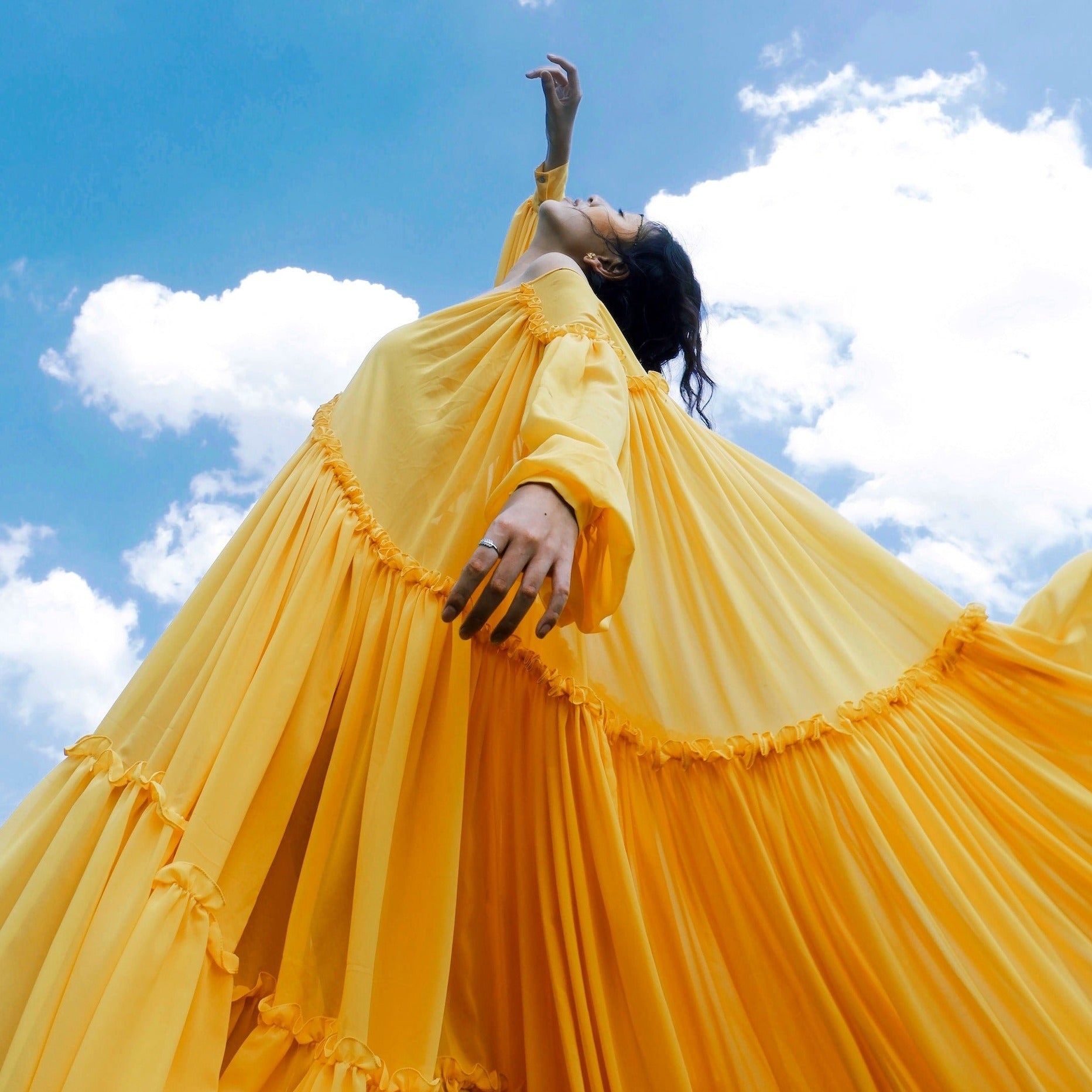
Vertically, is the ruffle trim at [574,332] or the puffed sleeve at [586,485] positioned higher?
the ruffle trim at [574,332]

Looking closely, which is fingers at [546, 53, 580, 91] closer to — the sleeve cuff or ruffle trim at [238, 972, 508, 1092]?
the sleeve cuff

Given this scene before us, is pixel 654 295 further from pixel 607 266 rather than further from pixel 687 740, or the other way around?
pixel 687 740

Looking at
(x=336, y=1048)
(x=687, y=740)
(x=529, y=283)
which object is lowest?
(x=336, y=1048)

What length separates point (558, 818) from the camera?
1.45 meters

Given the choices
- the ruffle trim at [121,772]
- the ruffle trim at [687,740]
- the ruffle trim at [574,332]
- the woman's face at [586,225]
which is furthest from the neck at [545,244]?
the ruffle trim at [121,772]

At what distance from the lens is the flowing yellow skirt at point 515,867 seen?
1201mm

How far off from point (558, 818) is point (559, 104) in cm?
211

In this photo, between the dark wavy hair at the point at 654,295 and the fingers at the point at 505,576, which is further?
the dark wavy hair at the point at 654,295

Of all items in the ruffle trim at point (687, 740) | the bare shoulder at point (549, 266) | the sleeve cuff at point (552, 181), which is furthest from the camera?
the sleeve cuff at point (552, 181)

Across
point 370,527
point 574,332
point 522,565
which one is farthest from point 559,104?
point 522,565

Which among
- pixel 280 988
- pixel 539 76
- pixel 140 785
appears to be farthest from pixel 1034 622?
pixel 539 76

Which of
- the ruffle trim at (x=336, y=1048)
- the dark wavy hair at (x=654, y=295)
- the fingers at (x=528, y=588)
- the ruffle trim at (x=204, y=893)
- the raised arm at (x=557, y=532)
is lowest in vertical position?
the ruffle trim at (x=336, y=1048)

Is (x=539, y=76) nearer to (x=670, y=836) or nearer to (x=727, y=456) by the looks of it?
(x=727, y=456)

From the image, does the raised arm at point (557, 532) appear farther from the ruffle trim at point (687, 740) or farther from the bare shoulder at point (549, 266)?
the bare shoulder at point (549, 266)
